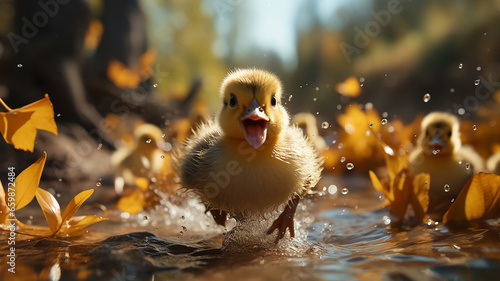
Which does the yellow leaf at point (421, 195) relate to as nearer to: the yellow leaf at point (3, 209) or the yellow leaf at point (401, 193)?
the yellow leaf at point (401, 193)

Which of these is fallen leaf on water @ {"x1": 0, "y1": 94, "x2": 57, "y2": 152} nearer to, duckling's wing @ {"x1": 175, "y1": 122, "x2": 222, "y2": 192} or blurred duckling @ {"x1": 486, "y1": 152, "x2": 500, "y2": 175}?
duckling's wing @ {"x1": 175, "y1": 122, "x2": 222, "y2": 192}

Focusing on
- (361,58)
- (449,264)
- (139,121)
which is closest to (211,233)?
(449,264)

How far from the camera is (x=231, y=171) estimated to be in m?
1.06

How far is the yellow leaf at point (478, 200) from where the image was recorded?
3.62 ft

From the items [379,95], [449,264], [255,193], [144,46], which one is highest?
[144,46]

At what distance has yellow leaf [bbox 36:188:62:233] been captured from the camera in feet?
3.51

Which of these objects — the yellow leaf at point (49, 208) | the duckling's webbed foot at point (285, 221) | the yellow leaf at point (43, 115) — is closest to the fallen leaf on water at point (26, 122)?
the yellow leaf at point (43, 115)

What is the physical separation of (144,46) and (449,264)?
167 inches

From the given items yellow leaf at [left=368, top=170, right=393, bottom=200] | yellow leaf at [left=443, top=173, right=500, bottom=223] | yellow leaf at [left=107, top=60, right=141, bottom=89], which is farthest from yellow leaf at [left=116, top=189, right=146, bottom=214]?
yellow leaf at [left=107, top=60, right=141, bottom=89]

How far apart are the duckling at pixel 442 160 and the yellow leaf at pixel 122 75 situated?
125 inches

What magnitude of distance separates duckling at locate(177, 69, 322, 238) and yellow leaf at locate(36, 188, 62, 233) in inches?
15.3

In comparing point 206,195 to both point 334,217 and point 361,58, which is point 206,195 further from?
point 361,58

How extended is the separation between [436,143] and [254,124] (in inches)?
38.7

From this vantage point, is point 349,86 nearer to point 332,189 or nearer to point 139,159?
point 332,189
